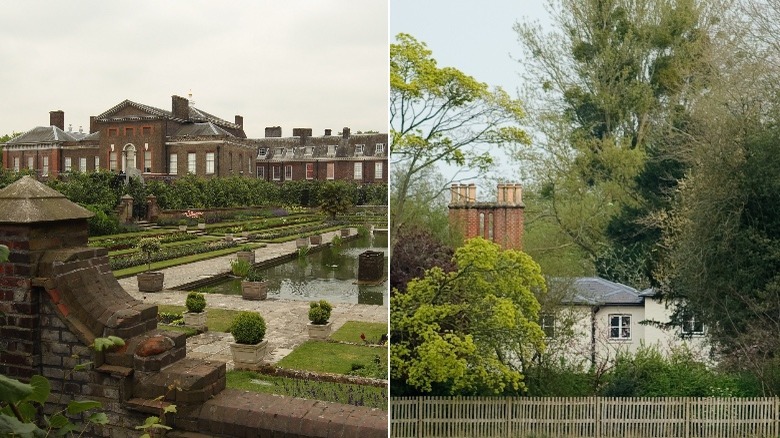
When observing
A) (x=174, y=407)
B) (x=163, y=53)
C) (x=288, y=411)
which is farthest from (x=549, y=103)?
(x=174, y=407)

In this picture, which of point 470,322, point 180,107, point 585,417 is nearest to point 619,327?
point 585,417

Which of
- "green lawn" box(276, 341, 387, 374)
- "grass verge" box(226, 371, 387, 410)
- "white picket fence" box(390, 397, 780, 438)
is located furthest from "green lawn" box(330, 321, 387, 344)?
"white picket fence" box(390, 397, 780, 438)

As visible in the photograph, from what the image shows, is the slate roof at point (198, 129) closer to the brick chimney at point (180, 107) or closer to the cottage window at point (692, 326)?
the brick chimney at point (180, 107)

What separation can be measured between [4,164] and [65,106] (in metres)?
0.34

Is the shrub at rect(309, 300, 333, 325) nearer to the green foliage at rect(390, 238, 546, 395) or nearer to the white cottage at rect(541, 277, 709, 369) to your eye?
the green foliage at rect(390, 238, 546, 395)

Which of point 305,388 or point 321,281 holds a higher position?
point 321,281

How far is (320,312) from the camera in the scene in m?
2.88

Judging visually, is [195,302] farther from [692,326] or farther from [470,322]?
[692,326]

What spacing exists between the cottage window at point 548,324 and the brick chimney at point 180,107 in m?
2.48

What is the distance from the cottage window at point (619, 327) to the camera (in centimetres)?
419

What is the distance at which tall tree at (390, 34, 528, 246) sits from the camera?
4.02 metres

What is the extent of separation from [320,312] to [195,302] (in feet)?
1.73

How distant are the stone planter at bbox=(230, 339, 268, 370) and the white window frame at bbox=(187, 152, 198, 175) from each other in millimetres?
761

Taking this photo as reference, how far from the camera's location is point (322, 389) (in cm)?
273
